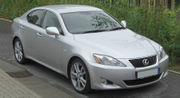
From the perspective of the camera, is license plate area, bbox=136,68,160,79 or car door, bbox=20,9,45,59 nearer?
license plate area, bbox=136,68,160,79

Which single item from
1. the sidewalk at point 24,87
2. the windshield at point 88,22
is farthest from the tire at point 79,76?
the windshield at point 88,22

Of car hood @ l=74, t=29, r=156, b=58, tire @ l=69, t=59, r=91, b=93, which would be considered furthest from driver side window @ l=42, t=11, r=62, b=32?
tire @ l=69, t=59, r=91, b=93

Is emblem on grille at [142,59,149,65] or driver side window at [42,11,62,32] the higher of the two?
driver side window at [42,11,62,32]

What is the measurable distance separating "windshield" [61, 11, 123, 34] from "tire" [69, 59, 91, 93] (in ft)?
2.70

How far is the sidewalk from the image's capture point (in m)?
5.75

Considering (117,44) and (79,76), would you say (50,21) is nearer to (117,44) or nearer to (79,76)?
(79,76)

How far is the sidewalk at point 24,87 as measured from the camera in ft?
18.9

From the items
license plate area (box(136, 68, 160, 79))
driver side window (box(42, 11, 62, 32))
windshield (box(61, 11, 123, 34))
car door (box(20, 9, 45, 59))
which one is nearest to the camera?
license plate area (box(136, 68, 160, 79))

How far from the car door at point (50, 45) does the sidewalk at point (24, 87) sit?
1.52 feet

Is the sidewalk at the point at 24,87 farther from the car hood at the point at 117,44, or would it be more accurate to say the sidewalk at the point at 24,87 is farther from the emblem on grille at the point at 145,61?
the emblem on grille at the point at 145,61

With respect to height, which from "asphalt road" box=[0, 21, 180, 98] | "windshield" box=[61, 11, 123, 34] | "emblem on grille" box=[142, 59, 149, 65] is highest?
"windshield" box=[61, 11, 123, 34]

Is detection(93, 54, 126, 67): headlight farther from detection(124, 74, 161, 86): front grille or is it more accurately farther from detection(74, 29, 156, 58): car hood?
detection(124, 74, 161, 86): front grille

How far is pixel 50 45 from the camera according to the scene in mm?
6801

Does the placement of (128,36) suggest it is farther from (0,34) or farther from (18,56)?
(0,34)
